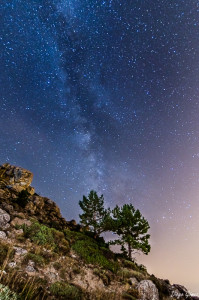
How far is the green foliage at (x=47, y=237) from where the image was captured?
1585 cm

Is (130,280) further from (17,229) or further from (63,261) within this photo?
(17,229)

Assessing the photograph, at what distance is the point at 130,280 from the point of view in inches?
623

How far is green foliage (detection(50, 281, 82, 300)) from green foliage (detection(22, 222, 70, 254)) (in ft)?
14.6

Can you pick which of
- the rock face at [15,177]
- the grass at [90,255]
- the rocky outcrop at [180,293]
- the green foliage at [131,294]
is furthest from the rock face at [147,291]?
the rock face at [15,177]

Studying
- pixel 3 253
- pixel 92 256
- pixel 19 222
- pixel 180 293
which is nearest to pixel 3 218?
pixel 19 222

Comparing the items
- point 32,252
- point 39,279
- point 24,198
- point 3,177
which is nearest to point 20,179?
point 3,177

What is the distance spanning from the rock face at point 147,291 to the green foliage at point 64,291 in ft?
19.4

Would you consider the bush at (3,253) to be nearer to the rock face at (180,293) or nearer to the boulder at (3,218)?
the boulder at (3,218)

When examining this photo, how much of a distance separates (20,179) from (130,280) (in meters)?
26.7

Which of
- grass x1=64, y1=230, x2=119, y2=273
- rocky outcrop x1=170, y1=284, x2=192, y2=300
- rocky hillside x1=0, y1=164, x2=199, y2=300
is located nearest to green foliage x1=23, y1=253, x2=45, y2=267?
rocky hillside x1=0, y1=164, x2=199, y2=300

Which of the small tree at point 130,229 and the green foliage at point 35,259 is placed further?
the small tree at point 130,229

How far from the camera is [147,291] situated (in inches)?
581

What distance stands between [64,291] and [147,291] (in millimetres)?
7954

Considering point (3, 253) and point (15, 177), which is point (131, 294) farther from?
point (15, 177)
